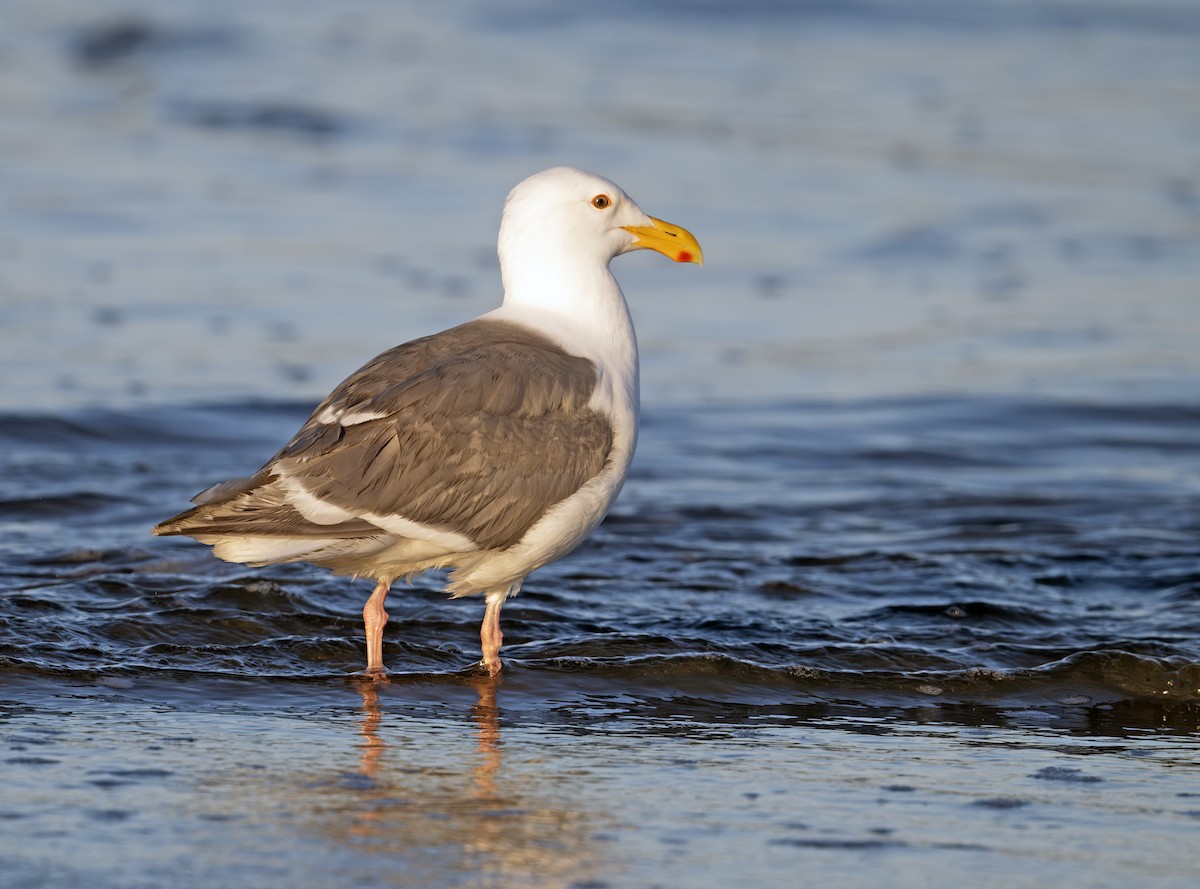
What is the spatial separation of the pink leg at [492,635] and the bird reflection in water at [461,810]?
711 mm

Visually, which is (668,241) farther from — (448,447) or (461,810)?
(461,810)

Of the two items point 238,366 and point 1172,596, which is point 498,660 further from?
point 238,366

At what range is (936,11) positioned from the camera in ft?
75.5

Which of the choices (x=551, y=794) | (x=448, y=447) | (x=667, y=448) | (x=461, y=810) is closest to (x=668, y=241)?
(x=448, y=447)

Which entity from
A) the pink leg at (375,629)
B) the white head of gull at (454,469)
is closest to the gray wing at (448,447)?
the white head of gull at (454,469)

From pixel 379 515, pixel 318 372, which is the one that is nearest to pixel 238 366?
pixel 318 372

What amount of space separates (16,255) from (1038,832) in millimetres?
10289

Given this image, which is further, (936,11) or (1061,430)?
(936,11)

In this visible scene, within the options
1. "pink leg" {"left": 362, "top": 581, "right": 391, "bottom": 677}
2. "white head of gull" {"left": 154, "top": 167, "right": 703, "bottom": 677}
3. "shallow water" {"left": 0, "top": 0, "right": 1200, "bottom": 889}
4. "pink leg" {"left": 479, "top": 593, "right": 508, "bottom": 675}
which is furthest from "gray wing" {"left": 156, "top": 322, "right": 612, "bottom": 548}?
"shallow water" {"left": 0, "top": 0, "right": 1200, "bottom": 889}

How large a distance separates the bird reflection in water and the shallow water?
0.06 ft

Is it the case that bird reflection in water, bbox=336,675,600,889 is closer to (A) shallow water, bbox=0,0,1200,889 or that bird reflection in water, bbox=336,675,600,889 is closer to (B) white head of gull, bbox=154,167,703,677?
(A) shallow water, bbox=0,0,1200,889

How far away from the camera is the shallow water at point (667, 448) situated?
4457mm

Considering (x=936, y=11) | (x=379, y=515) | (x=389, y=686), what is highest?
(x=936, y=11)

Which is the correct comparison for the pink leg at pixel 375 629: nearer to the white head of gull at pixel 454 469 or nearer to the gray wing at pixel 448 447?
the white head of gull at pixel 454 469
